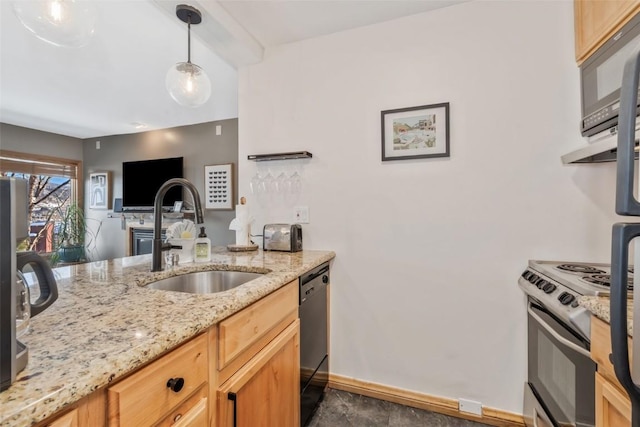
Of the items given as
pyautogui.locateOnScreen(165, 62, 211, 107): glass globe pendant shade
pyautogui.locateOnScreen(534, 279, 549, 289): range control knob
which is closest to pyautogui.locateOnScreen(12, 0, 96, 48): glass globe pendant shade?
pyautogui.locateOnScreen(165, 62, 211, 107): glass globe pendant shade

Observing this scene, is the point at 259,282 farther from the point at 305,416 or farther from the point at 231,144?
the point at 231,144

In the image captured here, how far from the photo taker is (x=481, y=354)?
163 cm

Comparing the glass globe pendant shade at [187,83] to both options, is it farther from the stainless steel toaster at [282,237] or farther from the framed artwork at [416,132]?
the framed artwork at [416,132]

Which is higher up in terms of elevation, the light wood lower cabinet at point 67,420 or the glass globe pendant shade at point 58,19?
the glass globe pendant shade at point 58,19

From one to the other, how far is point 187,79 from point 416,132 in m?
1.36

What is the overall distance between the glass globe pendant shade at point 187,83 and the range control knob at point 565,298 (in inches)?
76.8

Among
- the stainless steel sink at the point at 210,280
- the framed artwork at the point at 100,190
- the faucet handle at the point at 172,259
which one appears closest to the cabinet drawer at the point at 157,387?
the stainless steel sink at the point at 210,280

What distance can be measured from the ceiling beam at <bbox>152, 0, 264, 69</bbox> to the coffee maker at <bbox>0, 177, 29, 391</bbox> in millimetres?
1525

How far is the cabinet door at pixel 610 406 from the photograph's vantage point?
71 centimetres

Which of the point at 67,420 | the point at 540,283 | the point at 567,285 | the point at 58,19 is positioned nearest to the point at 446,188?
the point at 540,283

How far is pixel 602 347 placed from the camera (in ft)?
2.59

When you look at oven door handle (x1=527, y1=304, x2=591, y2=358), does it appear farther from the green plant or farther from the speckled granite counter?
the green plant

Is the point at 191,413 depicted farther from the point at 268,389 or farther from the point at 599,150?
the point at 599,150

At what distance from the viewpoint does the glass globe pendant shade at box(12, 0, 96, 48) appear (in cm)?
102
